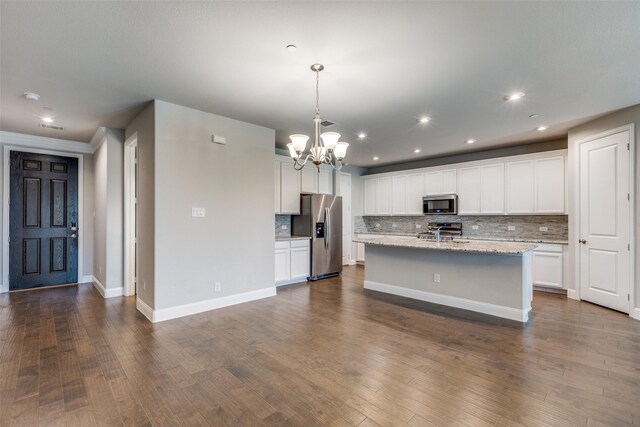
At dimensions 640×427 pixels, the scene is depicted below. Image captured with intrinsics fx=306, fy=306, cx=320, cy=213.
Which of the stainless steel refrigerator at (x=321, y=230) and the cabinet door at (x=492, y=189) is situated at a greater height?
the cabinet door at (x=492, y=189)

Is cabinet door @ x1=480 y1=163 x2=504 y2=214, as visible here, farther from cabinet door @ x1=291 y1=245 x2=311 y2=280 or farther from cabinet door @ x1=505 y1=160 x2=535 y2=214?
cabinet door @ x1=291 y1=245 x2=311 y2=280

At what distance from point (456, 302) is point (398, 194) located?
369 centimetres

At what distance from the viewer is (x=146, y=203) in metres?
3.92

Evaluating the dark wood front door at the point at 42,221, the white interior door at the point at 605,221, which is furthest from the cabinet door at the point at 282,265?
the white interior door at the point at 605,221

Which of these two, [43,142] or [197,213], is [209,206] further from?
[43,142]

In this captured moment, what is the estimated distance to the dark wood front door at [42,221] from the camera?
5.21 metres

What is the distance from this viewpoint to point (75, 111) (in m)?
3.99

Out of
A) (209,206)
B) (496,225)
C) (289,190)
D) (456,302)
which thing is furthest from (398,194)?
(209,206)

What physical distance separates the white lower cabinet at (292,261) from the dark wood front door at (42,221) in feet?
12.6

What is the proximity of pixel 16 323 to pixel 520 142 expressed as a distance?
26.3ft

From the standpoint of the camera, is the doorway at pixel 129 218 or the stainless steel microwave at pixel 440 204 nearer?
the doorway at pixel 129 218

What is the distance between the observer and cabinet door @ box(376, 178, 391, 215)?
307 inches

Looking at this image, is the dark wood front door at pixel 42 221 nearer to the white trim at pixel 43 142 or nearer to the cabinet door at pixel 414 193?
the white trim at pixel 43 142

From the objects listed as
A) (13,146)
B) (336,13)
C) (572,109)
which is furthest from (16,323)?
(572,109)
